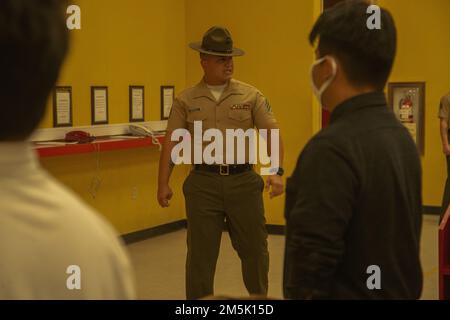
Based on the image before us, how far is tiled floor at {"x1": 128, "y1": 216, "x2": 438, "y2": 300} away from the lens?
5.09m

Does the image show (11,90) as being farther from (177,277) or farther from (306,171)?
(177,277)

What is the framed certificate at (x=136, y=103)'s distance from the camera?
6809 millimetres

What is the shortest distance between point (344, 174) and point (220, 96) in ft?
8.58

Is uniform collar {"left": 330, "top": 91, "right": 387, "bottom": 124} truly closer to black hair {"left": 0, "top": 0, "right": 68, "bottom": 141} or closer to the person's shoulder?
black hair {"left": 0, "top": 0, "right": 68, "bottom": 141}

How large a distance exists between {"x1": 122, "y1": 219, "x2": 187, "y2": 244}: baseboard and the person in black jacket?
5051mm

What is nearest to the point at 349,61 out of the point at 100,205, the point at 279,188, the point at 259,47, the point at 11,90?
the point at 11,90

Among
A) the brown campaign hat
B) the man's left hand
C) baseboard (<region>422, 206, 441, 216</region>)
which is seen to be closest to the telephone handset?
the brown campaign hat

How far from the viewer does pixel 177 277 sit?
5.51 metres

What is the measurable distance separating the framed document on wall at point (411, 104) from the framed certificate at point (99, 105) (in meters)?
3.56

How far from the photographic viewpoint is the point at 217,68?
4.30m

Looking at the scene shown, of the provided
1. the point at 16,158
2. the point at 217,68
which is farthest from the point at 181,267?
the point at 16,158

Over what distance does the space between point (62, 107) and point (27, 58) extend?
17.3 ft

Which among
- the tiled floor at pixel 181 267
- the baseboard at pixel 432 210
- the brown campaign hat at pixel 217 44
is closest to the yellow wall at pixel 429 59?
the baseboard at pixel 432 210

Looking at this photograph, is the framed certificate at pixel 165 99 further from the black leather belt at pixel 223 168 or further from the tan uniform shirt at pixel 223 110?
the black leather belt at pixel 223 168
